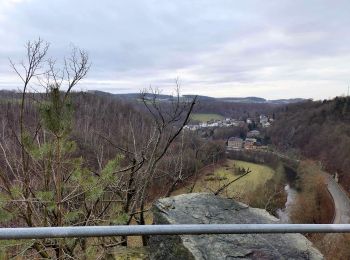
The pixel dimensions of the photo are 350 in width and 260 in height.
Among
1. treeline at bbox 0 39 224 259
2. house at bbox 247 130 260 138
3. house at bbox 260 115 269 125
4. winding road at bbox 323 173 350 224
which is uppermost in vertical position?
treeline at bbox 0 39 224 259

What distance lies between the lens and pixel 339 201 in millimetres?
42031

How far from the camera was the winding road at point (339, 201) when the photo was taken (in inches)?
1447

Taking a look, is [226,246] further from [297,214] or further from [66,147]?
[297,214]

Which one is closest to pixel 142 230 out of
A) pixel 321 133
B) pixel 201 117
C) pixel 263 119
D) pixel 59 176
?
pixel 59 176

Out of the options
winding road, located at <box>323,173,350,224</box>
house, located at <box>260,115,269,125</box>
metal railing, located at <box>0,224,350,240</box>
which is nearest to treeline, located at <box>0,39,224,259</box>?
metal railing, located at <box>0,224,350,240</box>

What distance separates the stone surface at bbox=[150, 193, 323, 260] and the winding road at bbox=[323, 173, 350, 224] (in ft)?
110

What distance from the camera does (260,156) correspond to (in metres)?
53.6

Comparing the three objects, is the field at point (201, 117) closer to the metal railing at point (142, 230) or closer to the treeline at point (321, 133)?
the metal railing at point (142, 230)

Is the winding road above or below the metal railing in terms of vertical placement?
below

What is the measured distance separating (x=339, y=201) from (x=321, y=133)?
2156 cm

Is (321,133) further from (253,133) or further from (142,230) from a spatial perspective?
(142,230)

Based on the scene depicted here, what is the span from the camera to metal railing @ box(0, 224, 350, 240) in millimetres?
1431

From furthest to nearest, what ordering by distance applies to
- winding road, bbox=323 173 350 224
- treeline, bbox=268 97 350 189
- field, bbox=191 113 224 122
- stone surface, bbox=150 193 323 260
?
treeline, bbox=268 97 350 189
winding road, bbox=323 173 350 224
field, bbox=191 113 224 122
stone surface, bbox=150 193 323 260

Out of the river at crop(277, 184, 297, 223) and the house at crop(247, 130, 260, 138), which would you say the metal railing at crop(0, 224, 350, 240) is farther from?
the house at crop(247, 130, 260, 138)
